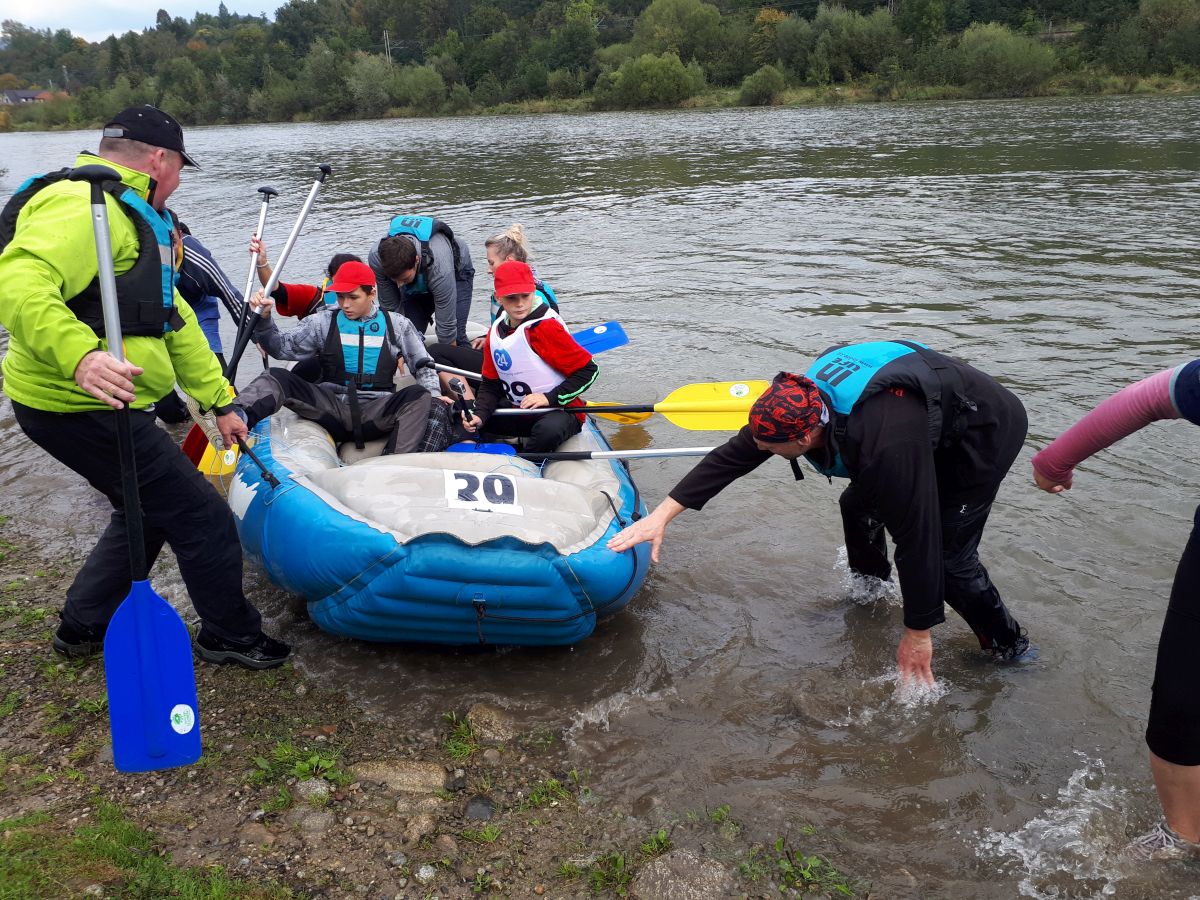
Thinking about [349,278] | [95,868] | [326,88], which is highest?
[326,88]

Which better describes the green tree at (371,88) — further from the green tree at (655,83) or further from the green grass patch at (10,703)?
the green grass patch at (10,703)

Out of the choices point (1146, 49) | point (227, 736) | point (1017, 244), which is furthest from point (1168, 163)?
point (1146, 49)

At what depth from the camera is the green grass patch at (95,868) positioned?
2385 mm

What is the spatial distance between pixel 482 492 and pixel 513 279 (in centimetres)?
159

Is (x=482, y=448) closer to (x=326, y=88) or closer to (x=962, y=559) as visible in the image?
(x=962, y=559)

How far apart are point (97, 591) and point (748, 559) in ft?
9.64

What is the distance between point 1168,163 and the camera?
1667 cm

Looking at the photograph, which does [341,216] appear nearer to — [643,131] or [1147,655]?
[1147,655]

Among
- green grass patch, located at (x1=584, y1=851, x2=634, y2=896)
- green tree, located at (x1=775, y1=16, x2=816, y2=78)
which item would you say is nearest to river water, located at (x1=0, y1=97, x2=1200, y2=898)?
green grass patch, located at (x1=584, y1=851, x2=634, y2=896)

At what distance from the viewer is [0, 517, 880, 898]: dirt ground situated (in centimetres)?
262

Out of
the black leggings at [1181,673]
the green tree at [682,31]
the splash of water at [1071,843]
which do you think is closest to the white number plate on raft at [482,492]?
the splash of water at [1071,843]

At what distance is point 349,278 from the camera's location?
→ 190 inches

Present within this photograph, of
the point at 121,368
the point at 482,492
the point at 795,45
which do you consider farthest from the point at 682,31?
the point at 121,368

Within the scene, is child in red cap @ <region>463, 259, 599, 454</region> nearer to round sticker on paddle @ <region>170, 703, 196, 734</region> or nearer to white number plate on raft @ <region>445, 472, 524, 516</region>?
white number plate on raft @ <region>445, 472, 524, 516</region>
